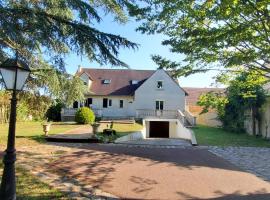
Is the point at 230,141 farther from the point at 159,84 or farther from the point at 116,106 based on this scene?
the point at 116,106

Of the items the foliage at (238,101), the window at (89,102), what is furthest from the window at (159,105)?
the foliage at (238,101)

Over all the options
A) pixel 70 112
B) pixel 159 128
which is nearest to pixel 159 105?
pixel 159 128

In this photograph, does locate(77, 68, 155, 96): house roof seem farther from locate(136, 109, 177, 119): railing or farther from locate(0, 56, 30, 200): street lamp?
locate(0, 56, 30, 200): street lamp

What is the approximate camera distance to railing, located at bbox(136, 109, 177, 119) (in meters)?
35.1

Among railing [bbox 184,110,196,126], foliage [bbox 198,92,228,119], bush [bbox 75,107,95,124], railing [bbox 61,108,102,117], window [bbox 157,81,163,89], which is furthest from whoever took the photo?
window [bbox 157,81,163,89]

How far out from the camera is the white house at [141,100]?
116 ft

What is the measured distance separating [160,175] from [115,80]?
31.6 meters

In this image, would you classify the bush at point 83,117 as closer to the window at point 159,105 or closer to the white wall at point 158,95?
the white wall at point 158,95

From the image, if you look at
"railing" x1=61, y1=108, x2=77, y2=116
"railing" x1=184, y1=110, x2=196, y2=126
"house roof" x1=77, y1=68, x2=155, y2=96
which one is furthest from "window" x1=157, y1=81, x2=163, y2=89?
"railing" x1=61, y1=108, x2=77, y2=116

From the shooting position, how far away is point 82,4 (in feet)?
22.4

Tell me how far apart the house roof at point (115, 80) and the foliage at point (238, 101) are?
44.0ft

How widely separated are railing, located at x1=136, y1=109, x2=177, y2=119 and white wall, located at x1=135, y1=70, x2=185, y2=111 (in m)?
1.88

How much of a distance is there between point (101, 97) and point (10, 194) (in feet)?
108

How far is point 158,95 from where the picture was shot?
37.8 meters
